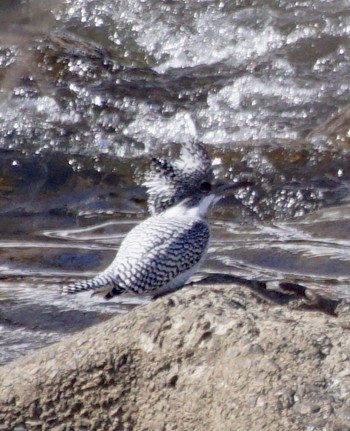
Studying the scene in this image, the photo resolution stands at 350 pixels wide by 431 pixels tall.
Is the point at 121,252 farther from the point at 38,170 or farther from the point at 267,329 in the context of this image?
the point at 38,170

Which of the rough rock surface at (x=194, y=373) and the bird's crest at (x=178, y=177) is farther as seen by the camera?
the bird's crest at (x=178, y=177)

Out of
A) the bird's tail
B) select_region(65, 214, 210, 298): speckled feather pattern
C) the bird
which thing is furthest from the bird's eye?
the bird's tail

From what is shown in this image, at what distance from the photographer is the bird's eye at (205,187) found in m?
7.27

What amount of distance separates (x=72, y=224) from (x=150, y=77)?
2967 millimetres

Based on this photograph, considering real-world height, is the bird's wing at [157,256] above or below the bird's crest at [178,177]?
below

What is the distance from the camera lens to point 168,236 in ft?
22.3

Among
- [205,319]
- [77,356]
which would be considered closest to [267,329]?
[205,319]

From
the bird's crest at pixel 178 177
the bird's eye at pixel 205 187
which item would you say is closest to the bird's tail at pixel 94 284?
the bird's crest at pixel 178 177

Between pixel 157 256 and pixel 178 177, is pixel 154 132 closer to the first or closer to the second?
pixel 178 177

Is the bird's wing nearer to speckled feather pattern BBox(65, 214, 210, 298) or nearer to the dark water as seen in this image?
speckled feather pattern BBox(65, 214, 210, 298)

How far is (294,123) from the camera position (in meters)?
11.6

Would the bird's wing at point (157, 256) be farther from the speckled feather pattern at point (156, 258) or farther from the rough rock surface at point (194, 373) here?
the rough rock surface at point (194, 373)

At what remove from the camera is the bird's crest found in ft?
23.7

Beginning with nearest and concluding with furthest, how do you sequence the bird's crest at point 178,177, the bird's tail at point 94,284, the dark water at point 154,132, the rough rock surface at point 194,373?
1. the rough rock surface at point 194,373
2. the bird's tail at point 94,284
3. the bird's crest at point 178,177
4. the dark water at point 154,132
